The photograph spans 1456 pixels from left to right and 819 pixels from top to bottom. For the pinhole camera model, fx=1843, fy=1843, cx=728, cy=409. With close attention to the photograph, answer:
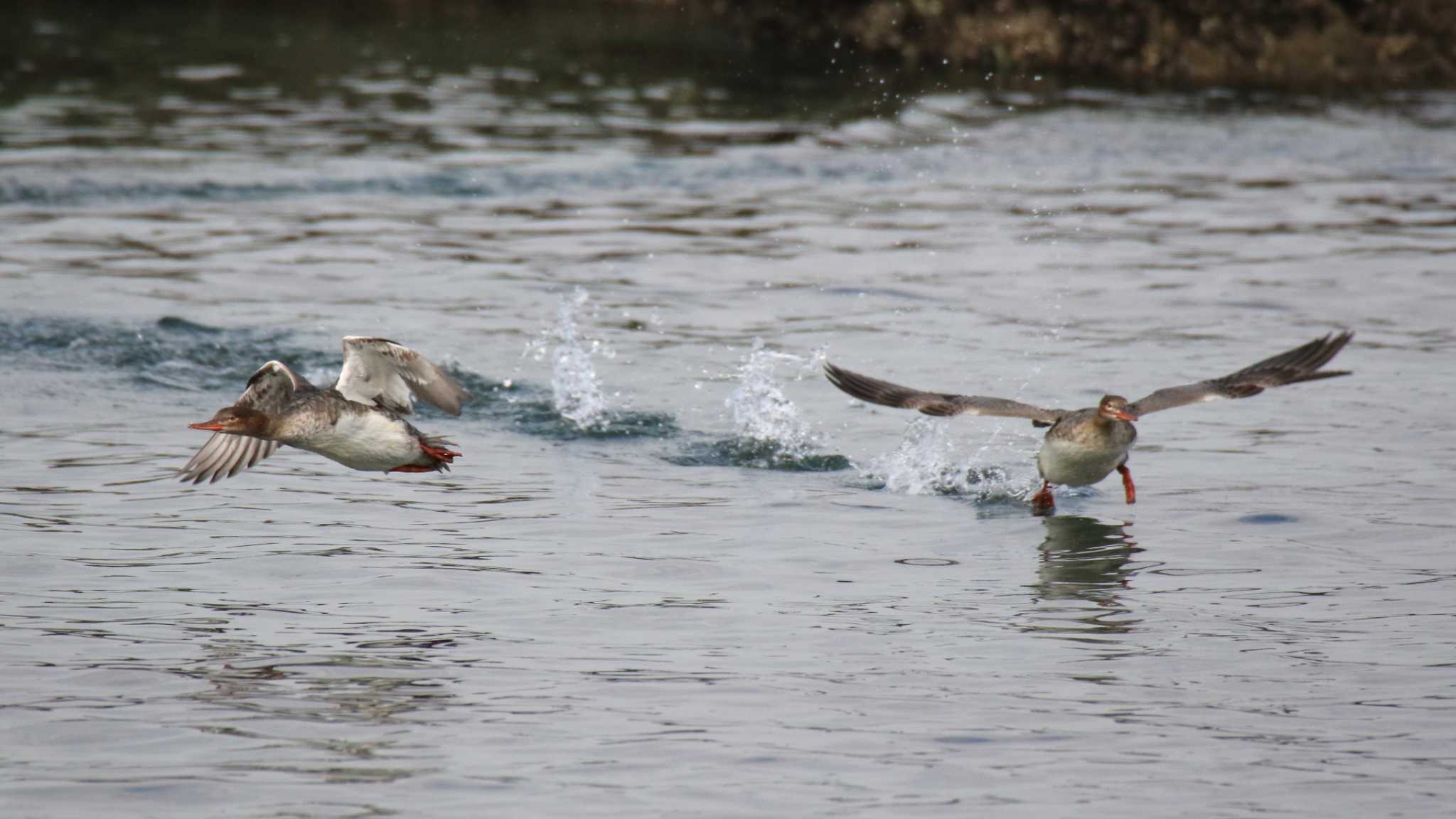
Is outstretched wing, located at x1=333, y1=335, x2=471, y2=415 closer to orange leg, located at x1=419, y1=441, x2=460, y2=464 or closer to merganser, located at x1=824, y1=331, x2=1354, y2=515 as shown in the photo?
orange leg, located at x1=419, y1=441, x2=460, y2=464

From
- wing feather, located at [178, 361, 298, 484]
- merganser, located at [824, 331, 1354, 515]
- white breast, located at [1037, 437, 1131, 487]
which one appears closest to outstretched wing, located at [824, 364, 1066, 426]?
merganser, located at [824, 331, 1354, 515]

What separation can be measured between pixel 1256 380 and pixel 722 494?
10.6ft

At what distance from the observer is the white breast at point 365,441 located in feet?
31.7

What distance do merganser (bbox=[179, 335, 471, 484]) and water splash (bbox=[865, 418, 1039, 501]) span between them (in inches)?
123

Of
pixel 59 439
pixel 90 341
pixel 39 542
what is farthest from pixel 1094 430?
pixel 90 341

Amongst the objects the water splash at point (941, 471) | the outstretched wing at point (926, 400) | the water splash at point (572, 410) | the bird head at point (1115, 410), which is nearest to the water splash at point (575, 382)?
the water splash at point (572, 410)

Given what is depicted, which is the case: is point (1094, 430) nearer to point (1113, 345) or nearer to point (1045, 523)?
point (1045, 523)

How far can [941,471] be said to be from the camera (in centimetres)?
1179

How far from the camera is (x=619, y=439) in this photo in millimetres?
12633

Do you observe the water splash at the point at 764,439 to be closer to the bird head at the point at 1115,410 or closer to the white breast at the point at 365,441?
the bird head at the point at 1115,410

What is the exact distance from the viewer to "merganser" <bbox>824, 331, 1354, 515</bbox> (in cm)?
1028

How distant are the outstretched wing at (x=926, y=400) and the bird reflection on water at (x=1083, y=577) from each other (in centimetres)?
72

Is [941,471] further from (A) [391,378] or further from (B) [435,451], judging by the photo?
(A) [391,378]

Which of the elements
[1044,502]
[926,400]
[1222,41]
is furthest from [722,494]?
[1222,41]
